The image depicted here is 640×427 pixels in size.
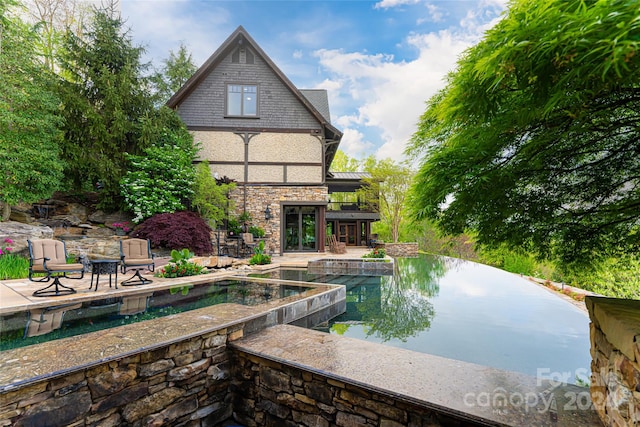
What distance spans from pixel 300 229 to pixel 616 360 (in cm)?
1276

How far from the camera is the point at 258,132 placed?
517 inches

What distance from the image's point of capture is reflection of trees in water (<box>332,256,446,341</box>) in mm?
4266

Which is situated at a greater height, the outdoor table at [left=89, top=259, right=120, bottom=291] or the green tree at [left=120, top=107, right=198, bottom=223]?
the green tree at [left=120, top=107, right=198, bottom=223]

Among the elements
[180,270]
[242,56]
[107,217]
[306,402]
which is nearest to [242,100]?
[242,56]

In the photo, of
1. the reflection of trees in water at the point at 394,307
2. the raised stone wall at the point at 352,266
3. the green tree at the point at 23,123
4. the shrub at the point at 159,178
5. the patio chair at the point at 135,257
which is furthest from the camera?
the shrub at the point at 159,178

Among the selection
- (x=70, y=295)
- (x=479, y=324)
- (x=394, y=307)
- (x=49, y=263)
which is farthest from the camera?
(x=394, y=307)

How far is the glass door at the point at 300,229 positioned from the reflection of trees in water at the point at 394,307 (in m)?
6.09

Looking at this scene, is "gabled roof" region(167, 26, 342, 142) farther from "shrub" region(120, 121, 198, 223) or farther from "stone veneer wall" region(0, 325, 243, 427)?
"stone veneer wall" region(0, 325, 243, 427)

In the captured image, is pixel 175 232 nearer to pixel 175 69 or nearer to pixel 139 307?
pixel 139 307

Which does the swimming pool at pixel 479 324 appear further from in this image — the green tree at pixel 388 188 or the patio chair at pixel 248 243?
the green tree at pixel 388 188

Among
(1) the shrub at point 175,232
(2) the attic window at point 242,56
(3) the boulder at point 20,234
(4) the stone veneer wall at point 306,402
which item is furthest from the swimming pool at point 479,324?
(2) the attic window at point 242,56

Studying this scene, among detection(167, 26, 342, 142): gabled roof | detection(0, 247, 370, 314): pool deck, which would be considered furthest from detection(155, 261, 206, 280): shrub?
detection(167, 26, 342, 142): gabled roof

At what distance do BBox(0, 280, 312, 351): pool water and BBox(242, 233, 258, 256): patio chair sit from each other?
5289mm

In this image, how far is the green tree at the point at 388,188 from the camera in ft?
57.1
